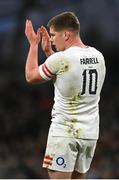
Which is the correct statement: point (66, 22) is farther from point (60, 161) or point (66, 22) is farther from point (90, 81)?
Result: point (60, 161)

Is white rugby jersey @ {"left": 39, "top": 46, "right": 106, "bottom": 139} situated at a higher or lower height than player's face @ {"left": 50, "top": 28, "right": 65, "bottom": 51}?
lower

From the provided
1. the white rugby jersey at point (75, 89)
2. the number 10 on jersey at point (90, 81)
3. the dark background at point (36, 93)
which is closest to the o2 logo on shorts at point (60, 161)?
the white rugby jersey at point (75, 89)

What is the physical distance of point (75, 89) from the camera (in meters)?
4.06

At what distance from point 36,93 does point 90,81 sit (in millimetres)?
5247

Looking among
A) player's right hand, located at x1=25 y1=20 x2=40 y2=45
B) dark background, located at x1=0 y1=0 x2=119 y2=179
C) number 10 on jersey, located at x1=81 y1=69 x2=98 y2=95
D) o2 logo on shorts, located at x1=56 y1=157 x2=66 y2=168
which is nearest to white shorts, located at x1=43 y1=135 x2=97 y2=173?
o2 logo on shorts, located at x1=56 y1=157 x2=66 y2=168

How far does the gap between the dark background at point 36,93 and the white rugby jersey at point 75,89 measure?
3.85 metres

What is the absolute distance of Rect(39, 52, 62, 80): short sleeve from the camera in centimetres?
404

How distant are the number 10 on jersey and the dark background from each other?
3.89 m

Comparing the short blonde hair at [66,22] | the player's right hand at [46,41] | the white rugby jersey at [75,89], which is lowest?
the white rugby jersey at [75,89]

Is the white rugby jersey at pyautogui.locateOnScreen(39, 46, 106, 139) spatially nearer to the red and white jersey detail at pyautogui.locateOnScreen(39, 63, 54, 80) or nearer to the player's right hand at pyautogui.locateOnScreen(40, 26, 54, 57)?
the red and white jersey detail at pyautogui.locateOnScreen(39, 63, 54, 80)

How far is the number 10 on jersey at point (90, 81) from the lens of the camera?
407 centimetres

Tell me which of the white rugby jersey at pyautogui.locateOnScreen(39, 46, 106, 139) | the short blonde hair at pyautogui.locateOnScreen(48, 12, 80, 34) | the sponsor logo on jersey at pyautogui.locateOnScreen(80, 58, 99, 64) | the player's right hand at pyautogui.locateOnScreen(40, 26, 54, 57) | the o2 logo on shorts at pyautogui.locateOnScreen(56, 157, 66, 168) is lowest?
the o2 logo on shorts at pyautogui.locateOnScreen(56, 157, 66, 168)

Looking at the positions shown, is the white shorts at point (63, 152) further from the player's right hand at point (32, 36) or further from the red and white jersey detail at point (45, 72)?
the player's right hand at point (32, 36)

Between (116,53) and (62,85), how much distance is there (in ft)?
16.6
